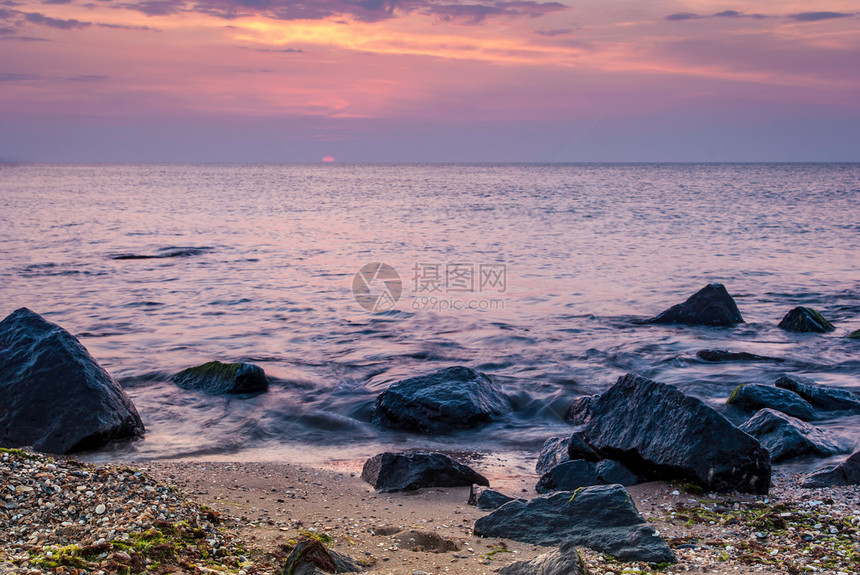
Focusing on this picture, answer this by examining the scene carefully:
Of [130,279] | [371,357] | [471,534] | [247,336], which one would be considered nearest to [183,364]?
[247,336]

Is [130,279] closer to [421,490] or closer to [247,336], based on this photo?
[247,336]

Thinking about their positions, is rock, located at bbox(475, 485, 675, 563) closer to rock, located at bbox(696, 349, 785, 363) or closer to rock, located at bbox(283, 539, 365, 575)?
rock, located at bbox(283, 539, 365, 575)

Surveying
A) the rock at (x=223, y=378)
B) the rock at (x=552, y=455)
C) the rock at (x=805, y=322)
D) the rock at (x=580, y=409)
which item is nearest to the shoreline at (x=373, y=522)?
the rock at (x=552, y=455)

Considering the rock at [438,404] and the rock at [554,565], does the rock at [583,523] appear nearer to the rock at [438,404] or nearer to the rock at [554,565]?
the rock at [554,565]

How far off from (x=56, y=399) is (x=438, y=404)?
4.14 metres

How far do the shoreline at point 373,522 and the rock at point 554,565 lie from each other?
33cm

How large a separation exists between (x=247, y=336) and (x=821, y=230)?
95.2 ft

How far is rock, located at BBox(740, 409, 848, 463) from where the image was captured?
21.6ft

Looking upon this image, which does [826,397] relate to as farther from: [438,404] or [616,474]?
[438,404]

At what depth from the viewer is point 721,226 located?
34.4m

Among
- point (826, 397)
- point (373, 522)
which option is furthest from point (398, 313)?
point (373, 522)

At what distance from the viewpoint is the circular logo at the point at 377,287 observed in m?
16.0

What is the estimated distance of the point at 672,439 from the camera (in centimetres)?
582

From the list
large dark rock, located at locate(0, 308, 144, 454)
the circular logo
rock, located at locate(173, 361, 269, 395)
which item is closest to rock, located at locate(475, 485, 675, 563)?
large dark rock, located at locate(0, 308, 144, 454)
